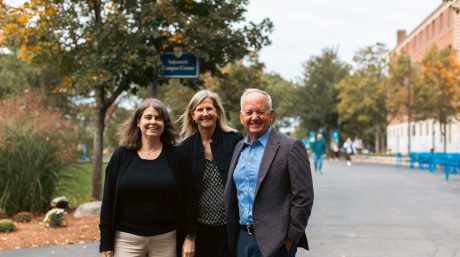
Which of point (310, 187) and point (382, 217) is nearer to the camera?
point (310, 187)

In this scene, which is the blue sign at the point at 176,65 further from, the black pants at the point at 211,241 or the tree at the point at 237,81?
the tree at the point at 237,81

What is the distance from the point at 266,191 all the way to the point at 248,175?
17 centimetres

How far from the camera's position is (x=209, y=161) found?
4.48 m

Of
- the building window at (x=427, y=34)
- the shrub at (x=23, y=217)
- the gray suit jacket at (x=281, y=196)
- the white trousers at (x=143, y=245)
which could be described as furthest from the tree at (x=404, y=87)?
the gray suit jacket at (x=281, y=196)

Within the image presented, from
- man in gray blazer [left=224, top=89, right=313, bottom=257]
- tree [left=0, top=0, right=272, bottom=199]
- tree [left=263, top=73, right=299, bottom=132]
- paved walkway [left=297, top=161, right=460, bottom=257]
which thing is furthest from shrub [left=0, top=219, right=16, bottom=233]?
tree [left=263, top=73, right=299, bottom=132]

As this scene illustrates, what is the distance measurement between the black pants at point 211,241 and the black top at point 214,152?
0.82 feet

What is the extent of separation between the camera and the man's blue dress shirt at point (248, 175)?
3.70 metres

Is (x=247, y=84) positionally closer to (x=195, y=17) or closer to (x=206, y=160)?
(x=195, y=17)

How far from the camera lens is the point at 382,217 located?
1079 centimetres

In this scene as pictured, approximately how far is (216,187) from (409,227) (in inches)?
236

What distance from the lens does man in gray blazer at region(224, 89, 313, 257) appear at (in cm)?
356

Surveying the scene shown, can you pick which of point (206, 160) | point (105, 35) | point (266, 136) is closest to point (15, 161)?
point (105, 35)

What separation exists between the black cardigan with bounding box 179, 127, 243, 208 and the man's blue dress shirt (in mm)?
593

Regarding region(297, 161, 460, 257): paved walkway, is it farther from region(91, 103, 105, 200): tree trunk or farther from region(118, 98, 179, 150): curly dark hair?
region(91, 103, 105, 200): tree trunk
